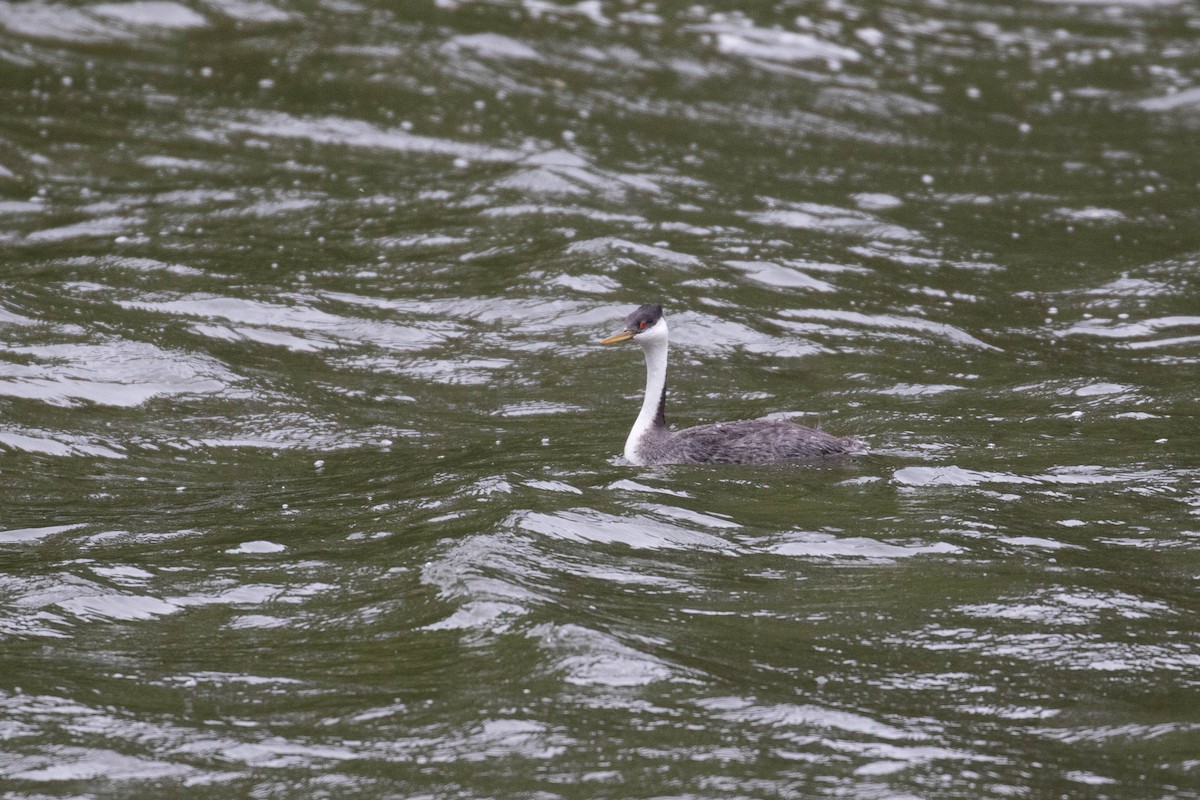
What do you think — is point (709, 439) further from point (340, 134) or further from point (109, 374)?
point (340, 134)

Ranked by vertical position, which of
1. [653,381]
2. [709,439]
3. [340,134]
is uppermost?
[340,134]

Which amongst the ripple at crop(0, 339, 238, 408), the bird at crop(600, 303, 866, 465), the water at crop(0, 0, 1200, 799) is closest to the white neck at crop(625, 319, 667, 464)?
the bird at crop(600, 303, 866, 465)

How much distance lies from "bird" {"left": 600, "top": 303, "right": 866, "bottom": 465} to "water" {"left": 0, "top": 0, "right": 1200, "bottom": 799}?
22 centimetres

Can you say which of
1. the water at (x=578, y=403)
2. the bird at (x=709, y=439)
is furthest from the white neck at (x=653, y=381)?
the water at (x=578, y=403)

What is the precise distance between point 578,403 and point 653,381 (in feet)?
4.95

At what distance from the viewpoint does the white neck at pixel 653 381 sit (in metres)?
11.7

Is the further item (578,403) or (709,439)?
(578,403)

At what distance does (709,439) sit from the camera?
37.8 ft

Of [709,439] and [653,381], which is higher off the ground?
[653,381]

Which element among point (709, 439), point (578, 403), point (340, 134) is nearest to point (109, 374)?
point (578, 403)

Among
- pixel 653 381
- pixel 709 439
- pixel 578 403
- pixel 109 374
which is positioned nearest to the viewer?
pixel 709 439

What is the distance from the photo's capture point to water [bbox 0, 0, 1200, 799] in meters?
7.49

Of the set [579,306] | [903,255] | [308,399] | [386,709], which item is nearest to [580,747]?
[386,709]

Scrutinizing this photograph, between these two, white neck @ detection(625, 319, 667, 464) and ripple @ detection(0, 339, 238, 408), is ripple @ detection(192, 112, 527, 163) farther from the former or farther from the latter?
white neck @ detection(625, 319, 667, 464)
